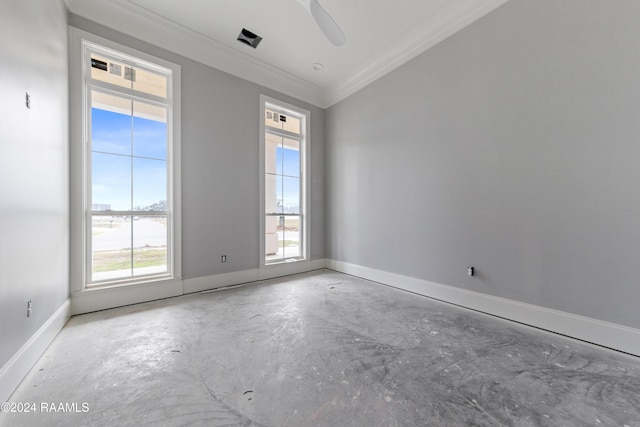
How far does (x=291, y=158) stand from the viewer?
14.6ft

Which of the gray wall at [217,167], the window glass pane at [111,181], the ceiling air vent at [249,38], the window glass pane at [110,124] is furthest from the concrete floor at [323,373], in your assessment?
the ceiling air vent at [249,38]

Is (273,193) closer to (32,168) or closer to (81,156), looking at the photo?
(81,156)

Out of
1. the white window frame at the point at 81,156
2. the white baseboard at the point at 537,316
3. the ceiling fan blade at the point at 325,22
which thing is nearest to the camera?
the ceiling fan blade at the point at 325,22

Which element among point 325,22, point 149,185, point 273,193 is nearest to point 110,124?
point 149,185

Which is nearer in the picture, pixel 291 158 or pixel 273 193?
pixel 273 193

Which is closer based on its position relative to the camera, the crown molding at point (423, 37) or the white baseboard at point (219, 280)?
the crown molding at point (423, 37)

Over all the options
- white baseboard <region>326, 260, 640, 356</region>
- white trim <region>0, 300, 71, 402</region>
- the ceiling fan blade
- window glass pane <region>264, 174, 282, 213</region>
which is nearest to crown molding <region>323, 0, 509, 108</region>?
the ceiling fan blade

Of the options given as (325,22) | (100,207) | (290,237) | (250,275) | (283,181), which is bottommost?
(250,275)

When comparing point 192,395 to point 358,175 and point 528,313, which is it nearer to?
point 528,313

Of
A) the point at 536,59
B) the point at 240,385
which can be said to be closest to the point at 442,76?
the point at 536,59

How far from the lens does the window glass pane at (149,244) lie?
2.97 meters

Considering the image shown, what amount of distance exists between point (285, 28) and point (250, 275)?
3.48 m

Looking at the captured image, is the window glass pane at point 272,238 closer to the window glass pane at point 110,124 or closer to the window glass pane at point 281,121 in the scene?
the window glass pane at point 281,121

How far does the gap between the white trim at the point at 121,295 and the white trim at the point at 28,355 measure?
0.30 metres
